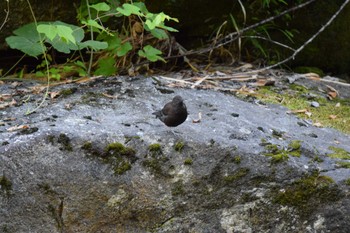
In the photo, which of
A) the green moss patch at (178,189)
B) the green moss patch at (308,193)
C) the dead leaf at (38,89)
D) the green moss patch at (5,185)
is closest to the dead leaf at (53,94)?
the dead leaf at (38,89)

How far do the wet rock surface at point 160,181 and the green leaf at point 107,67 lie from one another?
777 millimetres

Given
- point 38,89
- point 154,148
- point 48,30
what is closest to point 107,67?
point 38,89

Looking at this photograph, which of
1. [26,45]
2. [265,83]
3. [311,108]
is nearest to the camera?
[26,45]

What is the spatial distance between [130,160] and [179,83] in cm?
86

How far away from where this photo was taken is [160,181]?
6.49 ft

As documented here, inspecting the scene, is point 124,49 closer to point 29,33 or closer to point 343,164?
point 29,33

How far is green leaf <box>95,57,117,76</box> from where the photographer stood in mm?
2871

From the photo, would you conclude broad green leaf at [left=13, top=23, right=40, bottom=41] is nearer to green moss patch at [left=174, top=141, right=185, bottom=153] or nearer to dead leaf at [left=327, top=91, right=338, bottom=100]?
green moss patch at [left=174, top=141, right=185, bottom=153]

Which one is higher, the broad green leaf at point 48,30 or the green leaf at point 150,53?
the broad green leaf at point 48,30

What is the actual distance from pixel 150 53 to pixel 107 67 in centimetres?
23

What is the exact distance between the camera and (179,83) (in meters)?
2.78

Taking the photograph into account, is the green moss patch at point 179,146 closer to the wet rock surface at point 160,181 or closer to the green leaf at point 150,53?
the wet rock surface at point 160,181

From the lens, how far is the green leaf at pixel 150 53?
2.84 m

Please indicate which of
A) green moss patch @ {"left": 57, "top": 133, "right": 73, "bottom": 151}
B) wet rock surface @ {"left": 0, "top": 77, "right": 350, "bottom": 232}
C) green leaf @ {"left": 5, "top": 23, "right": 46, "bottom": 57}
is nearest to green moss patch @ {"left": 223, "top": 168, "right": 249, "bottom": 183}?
wet rock surface @ {"left": 0, "top": 77, "right": 350, "bottom": 232}
